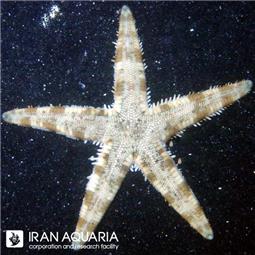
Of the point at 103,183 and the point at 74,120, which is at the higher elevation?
the point at 74,120

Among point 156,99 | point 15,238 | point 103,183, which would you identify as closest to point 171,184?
point 103,183

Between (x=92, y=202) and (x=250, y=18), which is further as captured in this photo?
(x=250, y=18)

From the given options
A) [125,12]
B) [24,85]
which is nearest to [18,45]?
[24,85]

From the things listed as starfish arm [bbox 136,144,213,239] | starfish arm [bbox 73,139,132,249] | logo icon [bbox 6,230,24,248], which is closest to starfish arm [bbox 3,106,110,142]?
starfish arm [bbox 73,139,132,249]

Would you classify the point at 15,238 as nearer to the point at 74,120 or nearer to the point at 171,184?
the point at 74,120

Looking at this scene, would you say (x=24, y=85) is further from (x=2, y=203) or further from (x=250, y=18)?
(x=250, y=18)

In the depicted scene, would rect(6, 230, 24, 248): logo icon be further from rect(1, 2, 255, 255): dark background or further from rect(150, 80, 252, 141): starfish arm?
rect(150, 80, 252, 141): starfish arm
